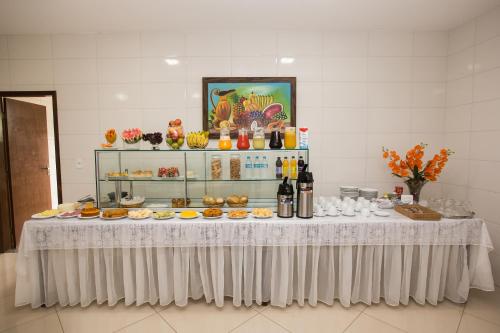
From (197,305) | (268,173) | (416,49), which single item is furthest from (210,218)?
(416,49)


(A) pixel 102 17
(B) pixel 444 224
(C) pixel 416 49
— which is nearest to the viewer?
(B) pixel 444 224

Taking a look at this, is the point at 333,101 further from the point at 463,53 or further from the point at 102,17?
the point at 102,17

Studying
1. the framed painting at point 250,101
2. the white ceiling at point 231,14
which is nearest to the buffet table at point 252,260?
the framed painting at point 250,101

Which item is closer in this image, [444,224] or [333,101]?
[444,224]

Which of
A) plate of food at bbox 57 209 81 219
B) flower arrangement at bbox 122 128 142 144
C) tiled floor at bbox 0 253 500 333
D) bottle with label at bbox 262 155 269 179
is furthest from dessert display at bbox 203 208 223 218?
plate of food at bbox 57 209 81 219

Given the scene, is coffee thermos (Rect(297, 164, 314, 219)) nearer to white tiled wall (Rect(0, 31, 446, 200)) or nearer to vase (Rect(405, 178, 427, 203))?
white tiled wall (Rect(0, 31, 446, 200))

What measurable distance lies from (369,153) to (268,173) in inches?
67.5

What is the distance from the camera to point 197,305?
7.87 feet

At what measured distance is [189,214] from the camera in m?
2.35

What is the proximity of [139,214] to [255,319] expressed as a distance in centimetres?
140

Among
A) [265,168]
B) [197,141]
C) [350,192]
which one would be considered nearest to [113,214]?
[197,141]

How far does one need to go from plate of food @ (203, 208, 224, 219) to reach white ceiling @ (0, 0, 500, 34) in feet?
6.91

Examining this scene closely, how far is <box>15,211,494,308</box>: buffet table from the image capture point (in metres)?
2.25

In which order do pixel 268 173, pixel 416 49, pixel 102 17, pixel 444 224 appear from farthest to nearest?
pixel 416 49 → pixel 102 17 → pixel 268 173 → pixel 444 224
